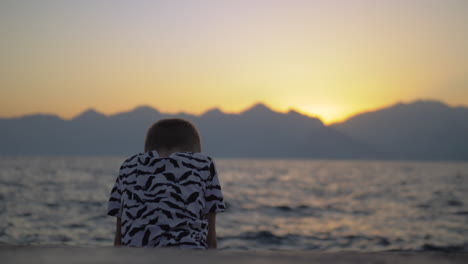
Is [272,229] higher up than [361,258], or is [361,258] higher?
[361,258]

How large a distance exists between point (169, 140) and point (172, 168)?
0.67 ft

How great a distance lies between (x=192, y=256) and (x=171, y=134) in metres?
1.72

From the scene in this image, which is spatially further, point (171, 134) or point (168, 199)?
point (171, 134)

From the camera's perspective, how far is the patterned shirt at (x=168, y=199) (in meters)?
2.12

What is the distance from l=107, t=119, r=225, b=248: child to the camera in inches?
83.8

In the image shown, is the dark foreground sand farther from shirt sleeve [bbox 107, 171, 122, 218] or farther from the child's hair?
shirt sleeve [bbox 107, 171, 122, 218]

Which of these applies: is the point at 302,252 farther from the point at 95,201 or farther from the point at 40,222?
the point at 95,201

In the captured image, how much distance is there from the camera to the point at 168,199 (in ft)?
7.09

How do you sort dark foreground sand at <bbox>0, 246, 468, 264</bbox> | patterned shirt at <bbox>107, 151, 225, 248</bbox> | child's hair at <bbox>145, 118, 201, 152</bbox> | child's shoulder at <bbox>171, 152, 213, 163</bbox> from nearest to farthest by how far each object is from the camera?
dark foreground sand at <bbox>0, 246, 468, 264</bbox>
patterned shirt at <bbox>107, 151, 225, 248</bbox>
child's shoulder at <bbox>171, 152, 213, 163</bbox>
child's hair at <bbox>145, 118, 201, 152</bbox>

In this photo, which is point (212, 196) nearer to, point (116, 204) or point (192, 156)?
point (192, 156)

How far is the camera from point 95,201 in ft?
55.0

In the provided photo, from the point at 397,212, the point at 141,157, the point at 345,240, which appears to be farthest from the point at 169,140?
the point at 397,212

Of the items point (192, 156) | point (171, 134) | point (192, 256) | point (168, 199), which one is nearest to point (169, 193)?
point (168, 199)

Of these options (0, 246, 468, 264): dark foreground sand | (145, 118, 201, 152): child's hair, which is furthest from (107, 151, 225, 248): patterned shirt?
(0, 246, 468, 264): dark foreground sand
